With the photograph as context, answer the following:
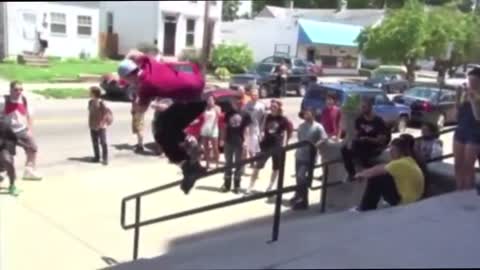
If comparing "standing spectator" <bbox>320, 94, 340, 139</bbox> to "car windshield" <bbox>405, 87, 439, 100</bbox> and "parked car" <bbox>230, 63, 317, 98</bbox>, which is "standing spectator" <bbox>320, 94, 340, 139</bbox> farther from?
"parked car" <bbox>230, 63, 317, 98</bbox>

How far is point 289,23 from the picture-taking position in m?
47.6

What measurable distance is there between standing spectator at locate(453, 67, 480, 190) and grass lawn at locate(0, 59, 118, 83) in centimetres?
2435

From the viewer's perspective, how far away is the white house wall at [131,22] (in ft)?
133

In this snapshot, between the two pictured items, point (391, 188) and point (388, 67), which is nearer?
point (391, 188)

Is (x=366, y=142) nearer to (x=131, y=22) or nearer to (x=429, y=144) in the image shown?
(x=429, y=144)

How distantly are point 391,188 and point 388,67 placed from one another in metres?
33.1

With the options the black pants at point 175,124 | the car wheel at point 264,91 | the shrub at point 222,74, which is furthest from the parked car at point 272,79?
Answer: the black pants at point 175,124

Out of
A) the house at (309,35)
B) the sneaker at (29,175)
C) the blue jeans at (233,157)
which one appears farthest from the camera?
the house at (309,35)

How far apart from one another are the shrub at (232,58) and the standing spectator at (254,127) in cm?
2611

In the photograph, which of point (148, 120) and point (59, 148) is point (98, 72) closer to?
point (148, 120)

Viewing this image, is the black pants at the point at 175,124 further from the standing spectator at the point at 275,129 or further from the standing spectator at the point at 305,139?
the standing spectator at the point at 275,129

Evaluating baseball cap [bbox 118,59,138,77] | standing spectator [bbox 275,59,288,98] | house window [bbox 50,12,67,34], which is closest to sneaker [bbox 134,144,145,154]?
baseball cap [bbox 118,59,138,77]

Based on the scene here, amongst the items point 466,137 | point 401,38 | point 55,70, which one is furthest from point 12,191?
point 401,38

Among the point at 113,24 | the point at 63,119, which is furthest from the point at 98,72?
the point at 63,119
